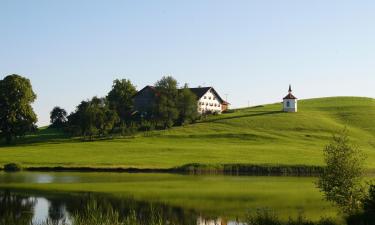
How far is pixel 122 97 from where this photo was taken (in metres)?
160

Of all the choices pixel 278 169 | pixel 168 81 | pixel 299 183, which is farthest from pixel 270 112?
pixel 299 183

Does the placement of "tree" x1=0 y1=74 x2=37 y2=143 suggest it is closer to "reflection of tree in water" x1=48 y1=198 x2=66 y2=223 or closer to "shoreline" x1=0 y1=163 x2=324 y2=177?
"shoreline" x1=0 y1=163 x2=324 y2=177

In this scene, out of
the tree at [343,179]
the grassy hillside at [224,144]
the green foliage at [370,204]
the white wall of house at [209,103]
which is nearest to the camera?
the green foliage at [370,204]

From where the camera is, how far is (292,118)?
515 ft

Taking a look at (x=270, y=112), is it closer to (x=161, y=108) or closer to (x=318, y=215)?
(x=161, y=108)

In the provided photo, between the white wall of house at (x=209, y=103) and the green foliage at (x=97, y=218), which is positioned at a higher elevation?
the white wall of house at (x=209, y=103)

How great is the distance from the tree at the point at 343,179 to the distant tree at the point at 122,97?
406 feet

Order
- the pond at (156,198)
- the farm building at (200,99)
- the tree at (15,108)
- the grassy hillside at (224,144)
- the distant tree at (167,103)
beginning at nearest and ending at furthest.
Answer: the pond at (156,198) < the grassy hillside at (224,144) < the tree at (15,108) < the distant tree at (167,103) < the farm building at (200,99)

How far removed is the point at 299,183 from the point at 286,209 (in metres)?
24.6

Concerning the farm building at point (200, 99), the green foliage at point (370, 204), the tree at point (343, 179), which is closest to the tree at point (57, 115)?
the farm building at point (200, 99)

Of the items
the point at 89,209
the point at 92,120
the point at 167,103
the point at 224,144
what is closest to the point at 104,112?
the point at 92,120

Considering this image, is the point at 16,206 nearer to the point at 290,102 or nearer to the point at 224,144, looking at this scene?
the point at 224,144

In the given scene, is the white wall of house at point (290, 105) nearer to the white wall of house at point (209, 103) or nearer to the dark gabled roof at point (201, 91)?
the white wall of house at point (209, 103)

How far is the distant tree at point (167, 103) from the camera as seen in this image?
14162 cm
